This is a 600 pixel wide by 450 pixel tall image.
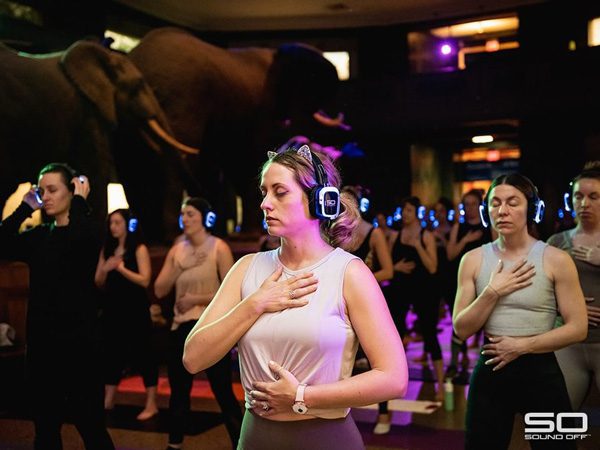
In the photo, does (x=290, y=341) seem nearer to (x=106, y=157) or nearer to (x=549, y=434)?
(x=549, y=434)

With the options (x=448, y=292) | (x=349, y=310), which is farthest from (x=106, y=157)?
(x=349, y=310)

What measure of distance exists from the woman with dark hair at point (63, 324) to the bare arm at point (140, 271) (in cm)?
217

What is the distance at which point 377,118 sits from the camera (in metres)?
21.4

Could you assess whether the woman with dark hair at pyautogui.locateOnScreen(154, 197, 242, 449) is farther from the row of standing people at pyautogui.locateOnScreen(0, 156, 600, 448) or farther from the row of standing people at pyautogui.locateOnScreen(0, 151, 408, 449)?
the row of standing people at pyautogui.locateOnScreen(0, 151, 408, 449)

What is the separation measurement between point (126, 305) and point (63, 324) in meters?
2.73

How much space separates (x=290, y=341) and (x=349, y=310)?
7.9 inches

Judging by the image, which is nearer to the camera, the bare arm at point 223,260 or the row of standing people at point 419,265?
the bare arm at point 223,260

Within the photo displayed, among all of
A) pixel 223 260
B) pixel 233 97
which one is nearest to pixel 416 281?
pixel 223 260

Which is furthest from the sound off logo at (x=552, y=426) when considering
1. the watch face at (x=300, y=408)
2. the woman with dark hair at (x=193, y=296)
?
the woman with dark hair at (x=193, y=296)

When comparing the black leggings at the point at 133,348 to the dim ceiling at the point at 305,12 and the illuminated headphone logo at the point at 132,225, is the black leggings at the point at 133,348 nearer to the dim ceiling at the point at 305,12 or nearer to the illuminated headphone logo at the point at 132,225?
the illuminated headphone logo at the point at 132,225

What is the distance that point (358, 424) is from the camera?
6.32m

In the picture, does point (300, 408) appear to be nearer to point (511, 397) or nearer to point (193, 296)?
point (511, 397)

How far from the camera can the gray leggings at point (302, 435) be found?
7.75 ft

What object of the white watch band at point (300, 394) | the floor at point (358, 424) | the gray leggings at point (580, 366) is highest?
the white watch band at point (300, 394)
